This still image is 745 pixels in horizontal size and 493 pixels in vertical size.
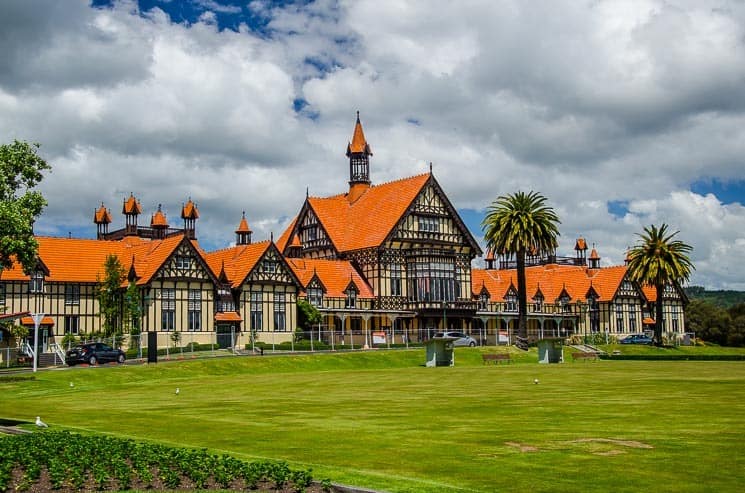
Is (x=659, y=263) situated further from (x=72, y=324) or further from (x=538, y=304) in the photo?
(x=72, y=324)

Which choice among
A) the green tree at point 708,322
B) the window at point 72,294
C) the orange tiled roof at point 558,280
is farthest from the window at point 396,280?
the green tree at point 708,322

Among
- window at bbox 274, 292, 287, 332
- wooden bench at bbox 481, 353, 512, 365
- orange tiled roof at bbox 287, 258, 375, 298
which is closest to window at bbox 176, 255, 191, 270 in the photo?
window at bbox 274, 292, 287, 332

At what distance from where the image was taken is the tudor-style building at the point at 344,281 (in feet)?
238

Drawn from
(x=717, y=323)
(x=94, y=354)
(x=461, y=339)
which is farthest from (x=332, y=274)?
(x=717, y=323)

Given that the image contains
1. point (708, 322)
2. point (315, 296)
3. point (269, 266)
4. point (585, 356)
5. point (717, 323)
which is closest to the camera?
point (585, 356)

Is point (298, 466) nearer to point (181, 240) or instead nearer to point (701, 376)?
point (701, 376)

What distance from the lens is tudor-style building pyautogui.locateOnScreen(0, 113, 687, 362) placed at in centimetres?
7256

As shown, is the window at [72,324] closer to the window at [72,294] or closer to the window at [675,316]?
the window at [72,294]

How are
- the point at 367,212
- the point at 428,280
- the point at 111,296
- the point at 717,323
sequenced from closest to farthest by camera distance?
the point at 111,296, the point at 428,280, the point at 367,212, the point at 717,323

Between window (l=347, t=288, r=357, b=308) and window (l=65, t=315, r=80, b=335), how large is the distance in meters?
25.5

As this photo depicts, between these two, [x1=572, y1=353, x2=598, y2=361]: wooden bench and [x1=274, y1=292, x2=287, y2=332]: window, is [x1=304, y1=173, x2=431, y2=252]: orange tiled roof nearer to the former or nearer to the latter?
[x1=274, y1=292, x2=287, y2=332]: window

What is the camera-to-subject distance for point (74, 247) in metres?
77.8

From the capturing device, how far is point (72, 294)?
7412 centimetres

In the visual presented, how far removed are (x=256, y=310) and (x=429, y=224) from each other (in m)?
23.8
